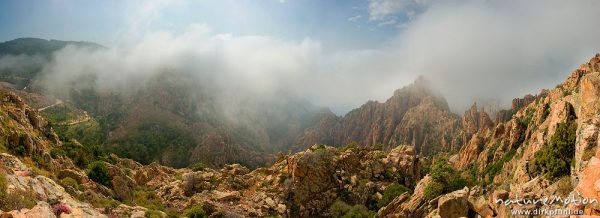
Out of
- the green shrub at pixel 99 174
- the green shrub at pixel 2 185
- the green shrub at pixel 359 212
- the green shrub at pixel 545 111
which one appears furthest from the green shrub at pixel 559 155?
the green shrub at pixel 545 111

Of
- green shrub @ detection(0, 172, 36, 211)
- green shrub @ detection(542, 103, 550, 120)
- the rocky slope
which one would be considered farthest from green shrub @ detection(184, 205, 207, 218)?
green shrub @ detection(542, 103, 550, 120)

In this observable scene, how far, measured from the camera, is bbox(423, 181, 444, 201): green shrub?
153ft

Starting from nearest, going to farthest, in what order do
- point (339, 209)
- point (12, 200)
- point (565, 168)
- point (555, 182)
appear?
point (12, 200) < point (555, 182) < point (565, 168) < point (339, 209)

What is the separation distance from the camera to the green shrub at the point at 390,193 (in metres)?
63.8

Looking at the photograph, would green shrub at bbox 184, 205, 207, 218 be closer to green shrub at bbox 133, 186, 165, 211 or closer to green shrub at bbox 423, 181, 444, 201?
green shrub at bbox 133, 186, 165, 211

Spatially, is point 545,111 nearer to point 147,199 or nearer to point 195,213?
point 195,213

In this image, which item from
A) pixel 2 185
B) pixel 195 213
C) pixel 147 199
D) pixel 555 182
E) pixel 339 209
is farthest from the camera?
pixel 339 209

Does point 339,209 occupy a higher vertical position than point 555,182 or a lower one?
lower

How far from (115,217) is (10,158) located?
9401mm

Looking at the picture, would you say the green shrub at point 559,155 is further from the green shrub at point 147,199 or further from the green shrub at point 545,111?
the green shrub at point 545,111

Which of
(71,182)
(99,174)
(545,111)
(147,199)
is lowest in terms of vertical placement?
(147,199)

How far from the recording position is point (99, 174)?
57.9 m

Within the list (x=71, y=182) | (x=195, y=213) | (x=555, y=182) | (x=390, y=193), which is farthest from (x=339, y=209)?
(x=555, y=182)

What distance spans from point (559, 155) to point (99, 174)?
184 feet
